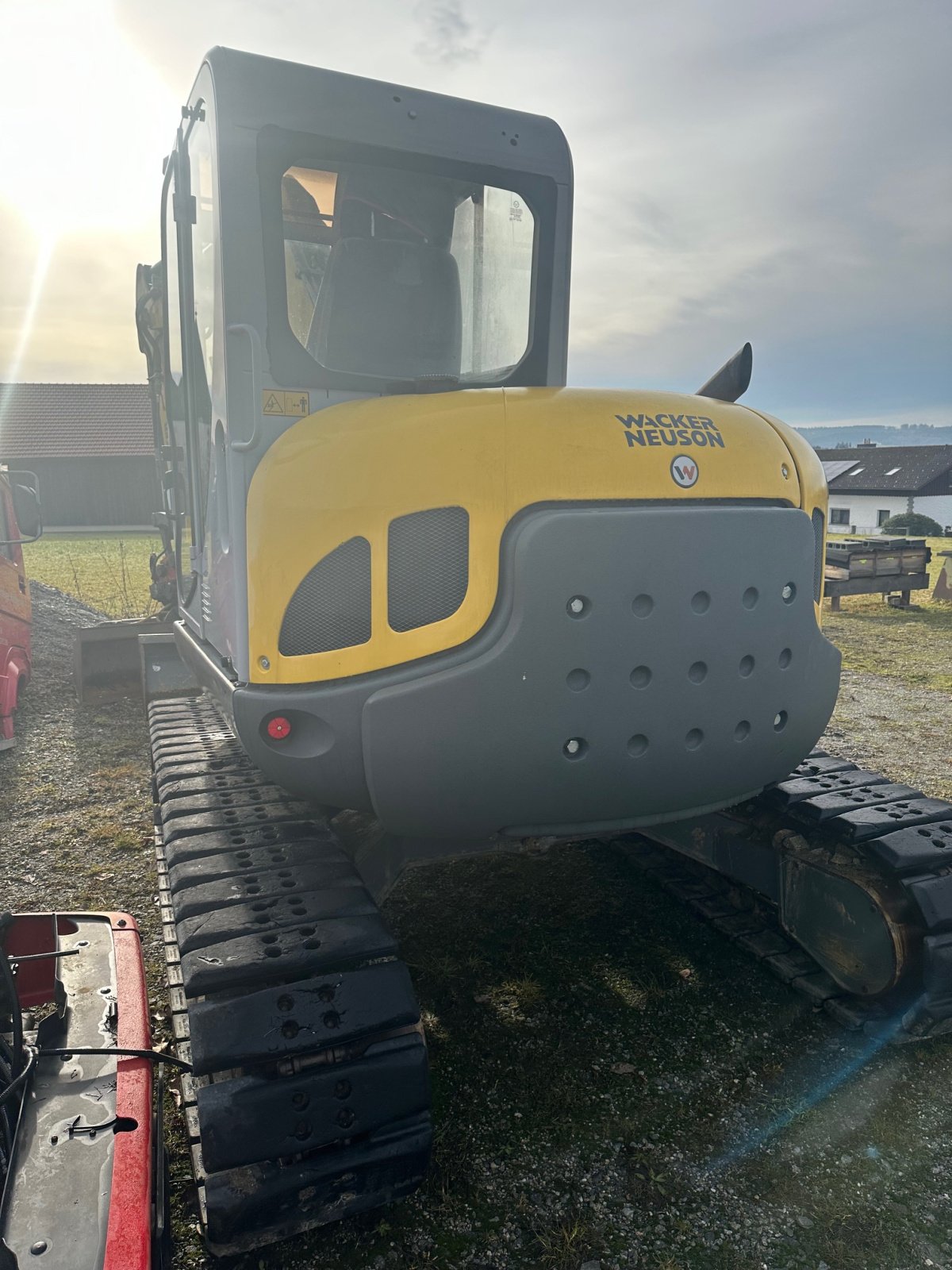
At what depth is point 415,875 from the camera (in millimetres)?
4316

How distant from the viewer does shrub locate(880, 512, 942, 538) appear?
40.7 metres

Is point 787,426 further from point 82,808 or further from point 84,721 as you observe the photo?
point 84,721

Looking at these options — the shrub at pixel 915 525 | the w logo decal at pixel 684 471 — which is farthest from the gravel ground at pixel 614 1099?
the shrub at pixel 915 525

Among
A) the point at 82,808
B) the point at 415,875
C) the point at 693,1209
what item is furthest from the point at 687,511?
the point at 82,808

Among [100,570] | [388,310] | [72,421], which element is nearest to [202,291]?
[388,310]

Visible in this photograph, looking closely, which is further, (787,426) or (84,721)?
(84,721)

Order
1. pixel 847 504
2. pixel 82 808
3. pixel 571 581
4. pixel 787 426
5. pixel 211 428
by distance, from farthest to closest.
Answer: pixel 847 504, pixel 82 808, pixel 211 428, pixel 787 426, pixel 571 581

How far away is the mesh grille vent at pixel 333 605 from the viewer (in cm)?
235

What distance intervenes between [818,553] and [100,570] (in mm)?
18114

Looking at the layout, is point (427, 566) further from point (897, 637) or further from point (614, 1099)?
point (897, 637)

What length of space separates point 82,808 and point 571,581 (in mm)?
4155

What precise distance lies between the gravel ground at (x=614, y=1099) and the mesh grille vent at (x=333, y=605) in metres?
1.48

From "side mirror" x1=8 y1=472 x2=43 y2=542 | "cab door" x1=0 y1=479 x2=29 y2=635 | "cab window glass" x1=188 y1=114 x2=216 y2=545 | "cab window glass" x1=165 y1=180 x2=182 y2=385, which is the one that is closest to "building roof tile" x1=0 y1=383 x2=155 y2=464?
"cab door" x1=0 y1=479 x2=29 y2=635

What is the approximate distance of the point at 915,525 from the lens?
41281mm
